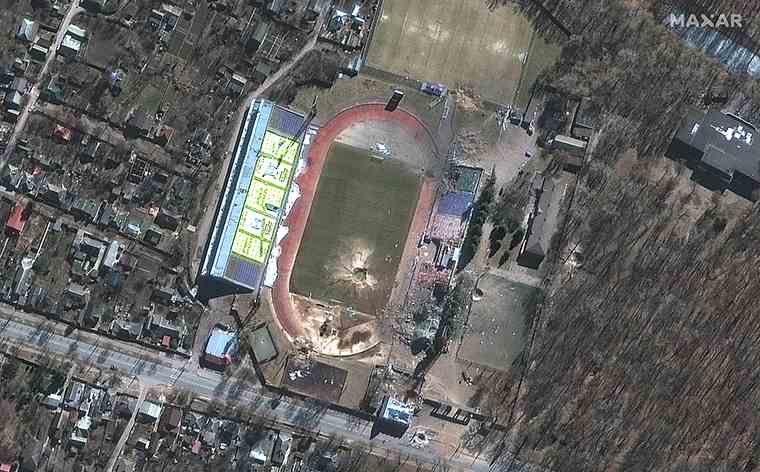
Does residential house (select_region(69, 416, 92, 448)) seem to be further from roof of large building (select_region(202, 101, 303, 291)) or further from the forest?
the forest

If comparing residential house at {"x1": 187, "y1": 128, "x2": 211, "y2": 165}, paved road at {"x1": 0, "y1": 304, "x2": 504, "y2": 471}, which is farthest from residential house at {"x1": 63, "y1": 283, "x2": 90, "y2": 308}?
residential house at {"x1": 187, "y1": 128, "x2": 211, "y2": 165}

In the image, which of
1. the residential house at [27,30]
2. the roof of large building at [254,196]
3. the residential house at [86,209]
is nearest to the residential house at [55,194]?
the residential house at [86,209]

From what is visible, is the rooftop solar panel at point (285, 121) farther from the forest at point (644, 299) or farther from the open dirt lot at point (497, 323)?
the forest at point (644, 299)

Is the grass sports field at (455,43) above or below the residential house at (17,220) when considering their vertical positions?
above

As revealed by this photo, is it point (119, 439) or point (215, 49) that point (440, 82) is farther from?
point (119, 439)

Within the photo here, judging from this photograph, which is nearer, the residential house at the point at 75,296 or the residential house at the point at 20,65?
the residential house at the point at 75,296

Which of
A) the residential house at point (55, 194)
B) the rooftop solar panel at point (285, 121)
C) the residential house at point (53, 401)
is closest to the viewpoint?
the residential house at point (53, 401)

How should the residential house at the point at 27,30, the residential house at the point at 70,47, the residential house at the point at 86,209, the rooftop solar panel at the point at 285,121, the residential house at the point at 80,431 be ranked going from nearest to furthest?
the residential house at the point at 80,431 → the residential house at the point at 86,209 → the residential house at the point at 27,30 → the residential house at the point at 70,47 → the rooftop solar panel at the point at 285,121
